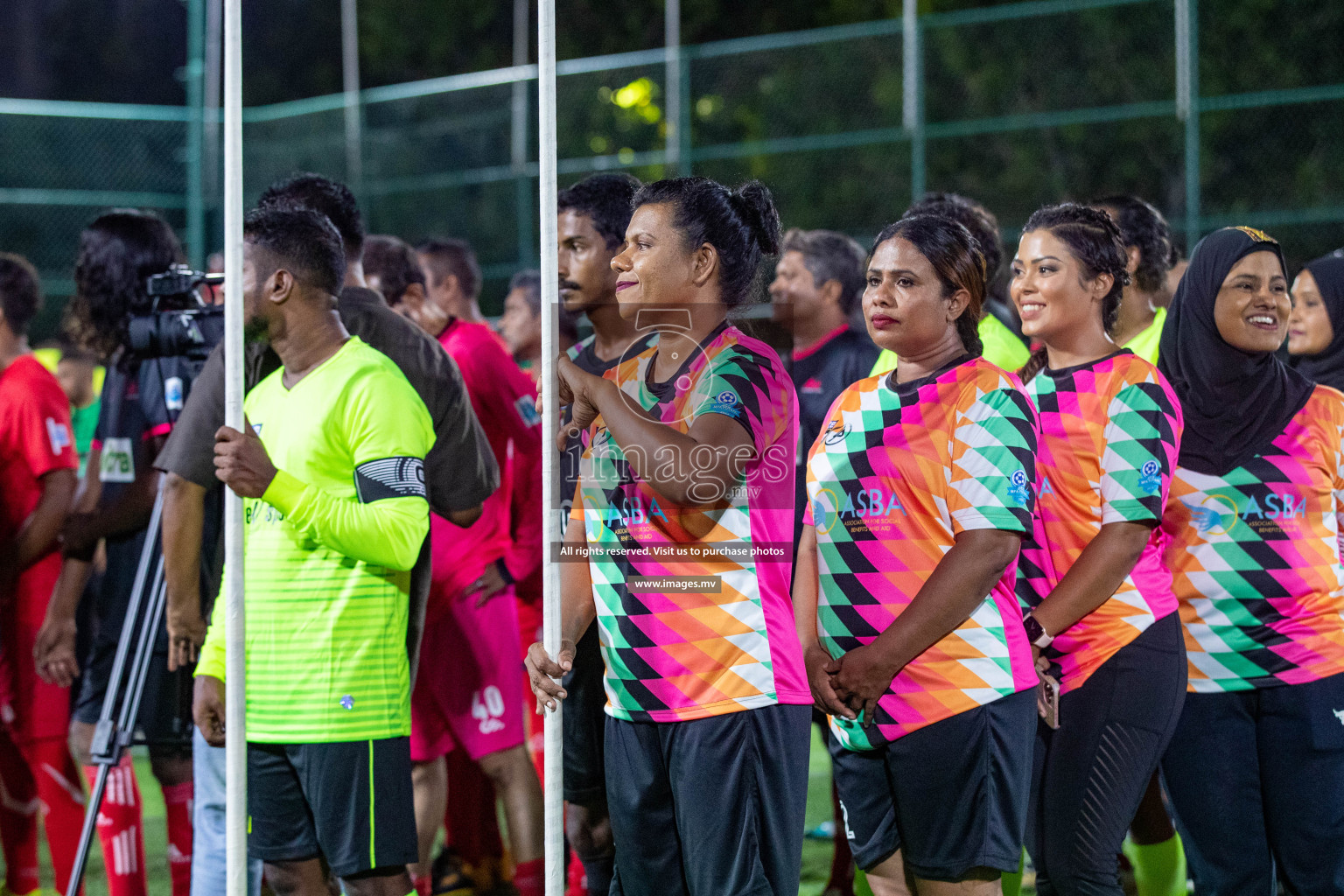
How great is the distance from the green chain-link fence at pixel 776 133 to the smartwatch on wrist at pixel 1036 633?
32.4ft

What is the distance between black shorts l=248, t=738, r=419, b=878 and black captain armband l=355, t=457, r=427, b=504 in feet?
1.69

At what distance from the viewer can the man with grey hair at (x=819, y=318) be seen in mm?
4805

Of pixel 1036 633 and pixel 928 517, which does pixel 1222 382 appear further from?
pixel 928 517

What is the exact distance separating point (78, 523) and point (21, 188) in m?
11.7

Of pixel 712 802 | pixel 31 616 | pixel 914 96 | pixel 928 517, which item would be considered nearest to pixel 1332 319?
pixel 928 517

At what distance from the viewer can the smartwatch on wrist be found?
115 inches

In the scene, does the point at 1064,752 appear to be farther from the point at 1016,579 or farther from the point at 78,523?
the point at 78,523

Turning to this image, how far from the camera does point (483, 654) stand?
14.5 feet

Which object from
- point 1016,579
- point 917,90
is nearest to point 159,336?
point 1016,579

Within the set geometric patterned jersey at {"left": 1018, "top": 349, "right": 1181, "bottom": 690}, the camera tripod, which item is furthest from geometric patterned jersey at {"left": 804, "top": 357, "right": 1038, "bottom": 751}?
→ the camera tripod

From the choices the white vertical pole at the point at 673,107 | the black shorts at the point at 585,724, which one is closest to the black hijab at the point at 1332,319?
the black shorts at the point at 585,724

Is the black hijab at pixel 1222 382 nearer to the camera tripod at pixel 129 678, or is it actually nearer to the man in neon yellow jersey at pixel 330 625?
the man in neon yellow jersey at pixel 330 625

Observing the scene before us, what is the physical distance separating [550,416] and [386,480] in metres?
0.66

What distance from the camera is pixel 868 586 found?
8.96ft
